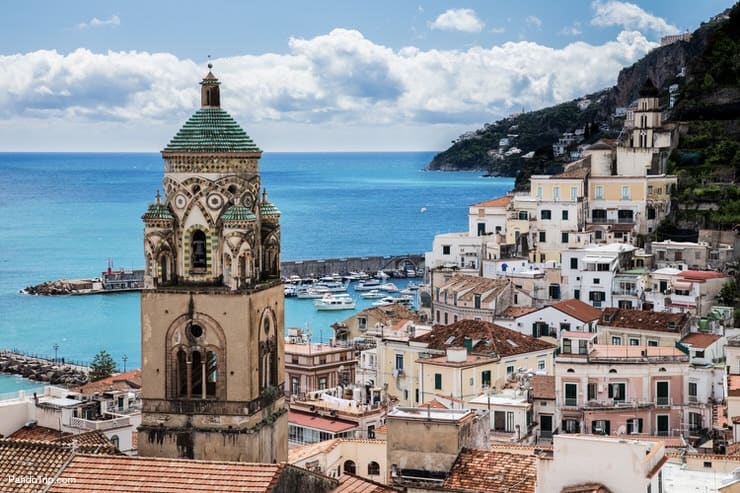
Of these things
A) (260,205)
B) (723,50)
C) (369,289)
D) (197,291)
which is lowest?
(369,289)

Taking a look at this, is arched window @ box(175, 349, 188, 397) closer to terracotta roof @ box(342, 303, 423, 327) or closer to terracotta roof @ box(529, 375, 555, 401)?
terracotta roof @ box(529, 375, 555, 401)

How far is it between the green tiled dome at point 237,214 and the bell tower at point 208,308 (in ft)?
0.08

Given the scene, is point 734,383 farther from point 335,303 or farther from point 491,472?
point 335,303

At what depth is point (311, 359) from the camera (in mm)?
58000

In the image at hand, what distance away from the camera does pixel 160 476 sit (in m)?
21.4

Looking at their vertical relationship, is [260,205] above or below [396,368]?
above

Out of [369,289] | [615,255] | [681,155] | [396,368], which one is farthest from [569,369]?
[369,289]

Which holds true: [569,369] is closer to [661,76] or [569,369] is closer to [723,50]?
[723,50]

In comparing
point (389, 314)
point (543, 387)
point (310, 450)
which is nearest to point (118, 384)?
point (389, 314)

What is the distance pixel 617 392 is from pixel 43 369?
4796 cm

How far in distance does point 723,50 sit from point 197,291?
78.7 metres

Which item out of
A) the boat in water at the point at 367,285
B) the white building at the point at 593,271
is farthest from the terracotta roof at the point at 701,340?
the boat in water at the point at 367,285

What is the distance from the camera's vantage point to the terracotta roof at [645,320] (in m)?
52.4

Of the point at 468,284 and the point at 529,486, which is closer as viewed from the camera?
the point at 529,486
